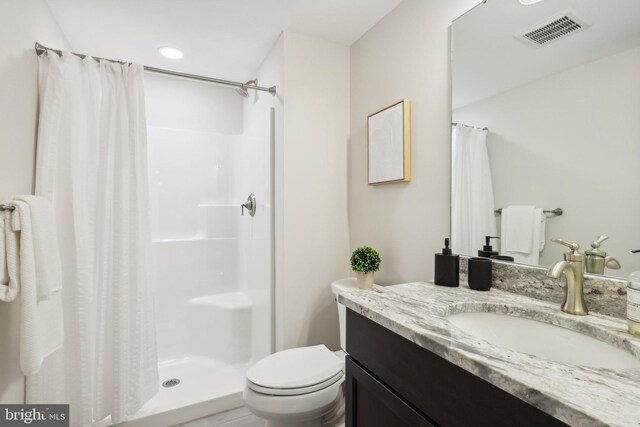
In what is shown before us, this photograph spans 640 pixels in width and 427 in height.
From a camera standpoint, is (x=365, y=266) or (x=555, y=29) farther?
(x=365, y=266)

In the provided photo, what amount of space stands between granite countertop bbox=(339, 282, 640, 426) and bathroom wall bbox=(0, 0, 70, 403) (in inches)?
54.9

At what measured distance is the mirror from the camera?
0.84 m

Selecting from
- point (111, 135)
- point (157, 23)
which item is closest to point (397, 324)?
point (111, 135)

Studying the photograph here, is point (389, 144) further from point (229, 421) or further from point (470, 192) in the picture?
point (229, 421)

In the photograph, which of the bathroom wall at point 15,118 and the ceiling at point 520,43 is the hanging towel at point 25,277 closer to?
the bathroom wall at point 15,118

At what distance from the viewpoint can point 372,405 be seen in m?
0.87

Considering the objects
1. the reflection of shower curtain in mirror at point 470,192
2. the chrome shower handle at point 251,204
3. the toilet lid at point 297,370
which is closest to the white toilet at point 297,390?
the toilet lid at point 297,370

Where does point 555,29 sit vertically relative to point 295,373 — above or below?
Answer: above

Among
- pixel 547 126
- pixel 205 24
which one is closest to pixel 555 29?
pixel 547 126

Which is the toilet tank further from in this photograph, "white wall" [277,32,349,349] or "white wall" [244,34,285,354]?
"white wall" [244,34,285,354]

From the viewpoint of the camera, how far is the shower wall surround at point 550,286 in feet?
2.68

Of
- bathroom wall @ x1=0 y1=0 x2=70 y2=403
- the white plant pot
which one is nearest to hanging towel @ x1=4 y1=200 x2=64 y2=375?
bathroom wall @ x1=0 y1=0 x2=70 y2=403

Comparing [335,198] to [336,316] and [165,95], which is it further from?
[165,95]

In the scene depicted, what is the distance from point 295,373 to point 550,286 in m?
1.03
